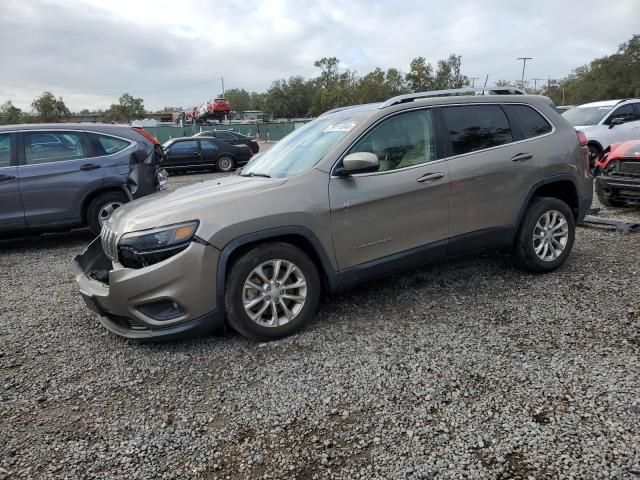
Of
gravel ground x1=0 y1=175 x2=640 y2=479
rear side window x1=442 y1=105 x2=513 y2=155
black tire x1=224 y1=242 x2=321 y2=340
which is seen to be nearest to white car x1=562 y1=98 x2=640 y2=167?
rear side window x1=442 y1=105 x2=513 y2=155

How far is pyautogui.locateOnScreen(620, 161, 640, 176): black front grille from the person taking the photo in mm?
6926

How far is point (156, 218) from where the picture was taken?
10.8ft

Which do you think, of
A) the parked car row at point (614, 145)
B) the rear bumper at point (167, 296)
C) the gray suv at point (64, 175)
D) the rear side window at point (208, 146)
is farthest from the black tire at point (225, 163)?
the rear bumper at point (167, 296)

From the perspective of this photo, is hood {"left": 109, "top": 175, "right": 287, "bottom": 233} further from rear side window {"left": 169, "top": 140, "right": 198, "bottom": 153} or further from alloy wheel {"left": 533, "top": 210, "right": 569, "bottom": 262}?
rear side window {"left": 169, "top": 140, "right": 198, "bottom": 153}

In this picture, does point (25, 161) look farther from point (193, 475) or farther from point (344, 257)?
point (193, 475)

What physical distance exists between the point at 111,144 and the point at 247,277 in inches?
188

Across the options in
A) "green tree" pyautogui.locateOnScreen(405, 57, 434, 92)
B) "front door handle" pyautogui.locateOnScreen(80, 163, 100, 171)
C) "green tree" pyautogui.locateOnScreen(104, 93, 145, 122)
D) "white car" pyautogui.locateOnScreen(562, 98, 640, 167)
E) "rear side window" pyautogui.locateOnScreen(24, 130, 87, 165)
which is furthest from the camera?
"green tree" pyautogui.locateOnScreen(104, 93, 145, 122)

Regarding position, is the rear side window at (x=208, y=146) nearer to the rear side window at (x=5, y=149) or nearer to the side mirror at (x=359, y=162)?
the rear side window at (x=5, y=149)

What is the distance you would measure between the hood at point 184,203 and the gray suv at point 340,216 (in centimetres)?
1

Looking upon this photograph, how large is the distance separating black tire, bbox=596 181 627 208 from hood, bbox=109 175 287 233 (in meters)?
6.19

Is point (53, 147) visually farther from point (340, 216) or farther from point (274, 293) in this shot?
point (340, 216)

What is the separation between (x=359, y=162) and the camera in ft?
11.4

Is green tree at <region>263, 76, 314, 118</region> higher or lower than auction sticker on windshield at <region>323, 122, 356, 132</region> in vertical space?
higher

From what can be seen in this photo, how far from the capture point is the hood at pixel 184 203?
3.27 meters
